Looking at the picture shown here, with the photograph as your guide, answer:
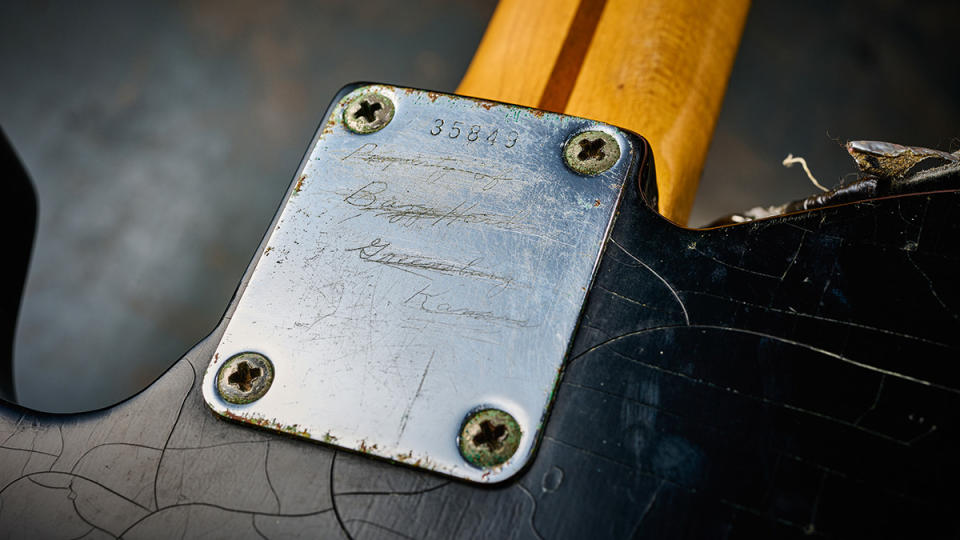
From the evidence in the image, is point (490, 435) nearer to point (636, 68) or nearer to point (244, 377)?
point (244, 377)

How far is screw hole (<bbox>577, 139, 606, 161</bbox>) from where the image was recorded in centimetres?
35

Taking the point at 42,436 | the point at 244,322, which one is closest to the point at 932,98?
the point at 244,322

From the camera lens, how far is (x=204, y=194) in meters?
0.84

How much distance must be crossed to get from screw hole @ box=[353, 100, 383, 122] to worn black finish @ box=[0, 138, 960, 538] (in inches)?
7.6

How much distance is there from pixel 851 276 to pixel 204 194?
828mm

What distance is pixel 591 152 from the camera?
0.36 metres

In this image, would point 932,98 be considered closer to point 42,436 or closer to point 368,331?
point 368,331

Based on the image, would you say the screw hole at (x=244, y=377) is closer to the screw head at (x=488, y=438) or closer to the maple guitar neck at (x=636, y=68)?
the screw head at (x=488, y=438)

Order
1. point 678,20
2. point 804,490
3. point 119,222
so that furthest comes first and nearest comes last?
point 119,222
point 678,20
point 804,490
